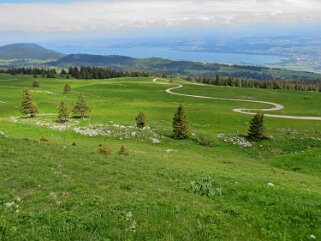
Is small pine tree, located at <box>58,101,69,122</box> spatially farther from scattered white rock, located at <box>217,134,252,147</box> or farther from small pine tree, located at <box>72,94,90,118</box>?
scattered white rock, located at <box>217,134,252,147</box>

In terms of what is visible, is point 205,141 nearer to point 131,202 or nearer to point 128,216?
point 131,202

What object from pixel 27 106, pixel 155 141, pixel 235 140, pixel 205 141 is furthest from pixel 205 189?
pixel 27 106

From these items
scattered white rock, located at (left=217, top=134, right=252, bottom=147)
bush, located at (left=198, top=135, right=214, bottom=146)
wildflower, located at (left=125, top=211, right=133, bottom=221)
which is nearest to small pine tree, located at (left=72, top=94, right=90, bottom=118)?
bush, located at (left=198, top=135, right=214, bottom=146)

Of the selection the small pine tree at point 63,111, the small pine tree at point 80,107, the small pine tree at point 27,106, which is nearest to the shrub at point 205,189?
the small pine tree at point 63,111

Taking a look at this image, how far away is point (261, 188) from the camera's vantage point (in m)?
21.0

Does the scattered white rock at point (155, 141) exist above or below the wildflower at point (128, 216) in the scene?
below

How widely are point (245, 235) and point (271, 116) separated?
67.9 metres

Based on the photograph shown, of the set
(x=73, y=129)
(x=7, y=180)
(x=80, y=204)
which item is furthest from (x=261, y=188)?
(x=73, y=129)

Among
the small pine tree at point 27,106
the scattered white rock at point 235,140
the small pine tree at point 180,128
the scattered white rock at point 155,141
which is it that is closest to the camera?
the scattered white rock at point 155,141

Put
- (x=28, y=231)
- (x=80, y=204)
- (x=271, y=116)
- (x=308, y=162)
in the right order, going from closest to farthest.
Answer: (x=28, y=231) < (x=80, y=204) < (x=308, y=162) < (x=271, y=116)

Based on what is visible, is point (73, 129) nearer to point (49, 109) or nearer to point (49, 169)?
point (49, 109)

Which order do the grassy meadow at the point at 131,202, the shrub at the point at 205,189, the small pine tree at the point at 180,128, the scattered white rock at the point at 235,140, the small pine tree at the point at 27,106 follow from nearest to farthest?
the grassy meadow at the point at 131,202 → the shrub at the point at 205,189 → the scattered white rock at the point at 235,140 → the small pine tree at the point at 180,128 → the small pine tree at the point at 27,106

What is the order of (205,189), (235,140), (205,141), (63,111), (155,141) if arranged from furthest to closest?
(63,111) → (235,140) → (205,141) → (155,141) → (205,189)

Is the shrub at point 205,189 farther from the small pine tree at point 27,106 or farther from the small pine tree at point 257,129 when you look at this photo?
the small pine tree at point 27,106
